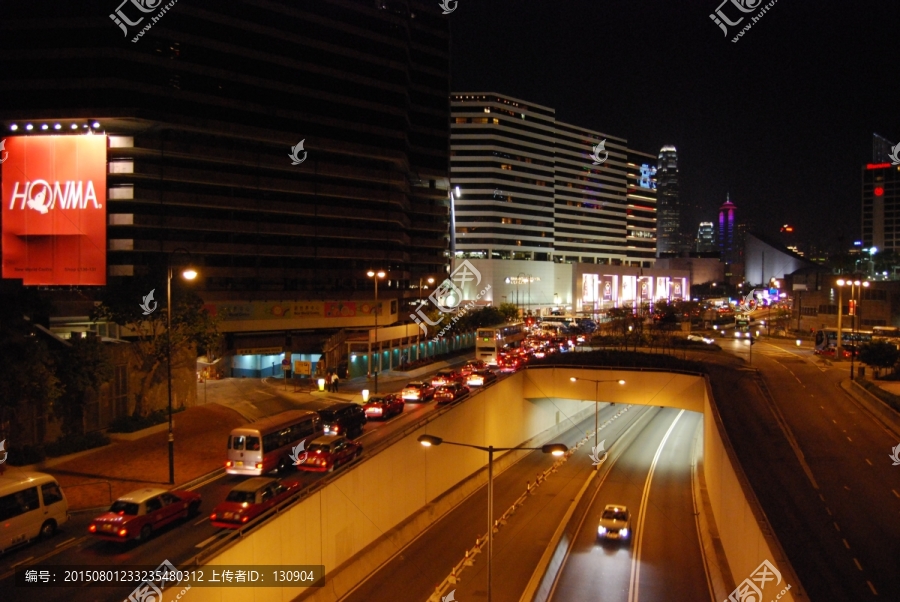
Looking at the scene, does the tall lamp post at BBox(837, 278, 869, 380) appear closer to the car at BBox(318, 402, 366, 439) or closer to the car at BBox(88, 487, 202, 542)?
the car at BBox(318, 402, 366, 439)

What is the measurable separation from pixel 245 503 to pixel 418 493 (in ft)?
30.2

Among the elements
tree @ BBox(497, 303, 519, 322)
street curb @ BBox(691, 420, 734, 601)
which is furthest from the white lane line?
tree @ BBox(497, 303, 519, 322)

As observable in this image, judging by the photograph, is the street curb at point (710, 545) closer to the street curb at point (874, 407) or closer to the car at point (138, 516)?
the street curb at point (874, 407)

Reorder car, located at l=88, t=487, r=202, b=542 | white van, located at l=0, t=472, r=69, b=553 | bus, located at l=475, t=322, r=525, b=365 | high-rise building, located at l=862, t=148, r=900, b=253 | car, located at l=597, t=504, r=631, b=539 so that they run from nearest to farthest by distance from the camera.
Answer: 1. white van, located at l=0, t=472, r=69, b=553
2. car, located at l=88, t=487, r=202, b=542
3. car, located at l=597, t=504, r=631, b=539
4. bus, located at l=475, t=322, r=525, b=365
5. high-rise building, located at l=862, t=148, r=900, b=253

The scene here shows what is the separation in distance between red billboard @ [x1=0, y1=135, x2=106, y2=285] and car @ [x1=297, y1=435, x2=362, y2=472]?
76.4ft

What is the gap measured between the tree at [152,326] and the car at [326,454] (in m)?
10.2

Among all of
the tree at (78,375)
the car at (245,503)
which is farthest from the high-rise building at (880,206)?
the car at (245,503)

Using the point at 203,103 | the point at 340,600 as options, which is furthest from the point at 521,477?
the point at 203,103

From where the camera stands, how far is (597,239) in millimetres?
137625

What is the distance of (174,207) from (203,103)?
8548 mm

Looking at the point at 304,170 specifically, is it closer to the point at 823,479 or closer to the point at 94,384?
the point at 94,384

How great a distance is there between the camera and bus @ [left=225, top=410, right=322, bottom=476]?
2094 centimetres

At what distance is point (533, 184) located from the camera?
387 feet

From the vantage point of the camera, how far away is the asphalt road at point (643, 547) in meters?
19.5
